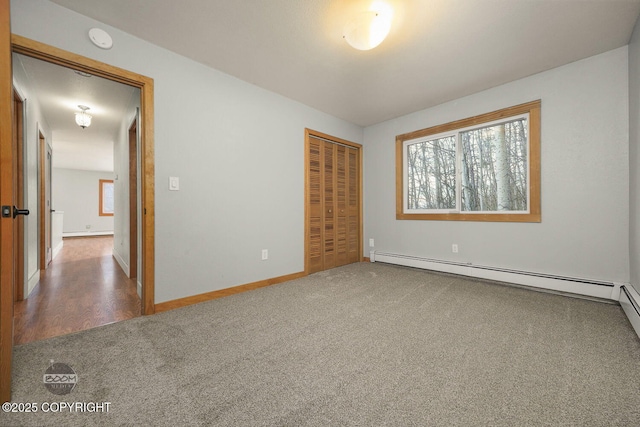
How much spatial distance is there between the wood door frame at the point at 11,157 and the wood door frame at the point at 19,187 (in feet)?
2.19

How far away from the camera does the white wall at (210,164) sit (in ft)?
6.88

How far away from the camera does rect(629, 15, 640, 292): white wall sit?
6.57 feet

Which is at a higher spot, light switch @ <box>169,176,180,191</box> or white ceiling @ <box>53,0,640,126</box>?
white ceiling @ <box>53,0,640,126</box>

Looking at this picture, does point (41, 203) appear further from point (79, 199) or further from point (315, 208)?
point (79, 199)

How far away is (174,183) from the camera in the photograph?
2.36m

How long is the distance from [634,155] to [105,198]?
13.1 m

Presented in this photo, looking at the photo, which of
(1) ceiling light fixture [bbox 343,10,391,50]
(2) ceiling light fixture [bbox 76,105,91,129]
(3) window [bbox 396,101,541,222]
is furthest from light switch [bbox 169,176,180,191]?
(3) window [bbox 396,101,541,222]

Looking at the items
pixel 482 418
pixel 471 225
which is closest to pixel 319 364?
pixel 482 418

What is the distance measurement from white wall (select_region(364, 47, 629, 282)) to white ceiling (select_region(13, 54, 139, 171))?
176 inches

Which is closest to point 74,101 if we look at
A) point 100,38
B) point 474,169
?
point 100,38

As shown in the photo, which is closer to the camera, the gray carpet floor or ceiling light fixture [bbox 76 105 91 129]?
the gray carpet floor

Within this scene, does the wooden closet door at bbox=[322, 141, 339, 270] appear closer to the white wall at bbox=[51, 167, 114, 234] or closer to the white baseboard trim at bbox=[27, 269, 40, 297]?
the white baseboard trim at bbox=[27, 269, 40, 297]

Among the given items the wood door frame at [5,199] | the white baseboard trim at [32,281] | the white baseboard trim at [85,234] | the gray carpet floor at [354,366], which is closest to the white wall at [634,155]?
the gray carpet floor at [354,366]

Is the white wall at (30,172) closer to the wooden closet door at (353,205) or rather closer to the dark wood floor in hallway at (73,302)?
the dark wood floor in hallway at (73,302)
